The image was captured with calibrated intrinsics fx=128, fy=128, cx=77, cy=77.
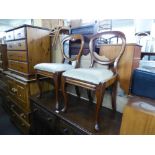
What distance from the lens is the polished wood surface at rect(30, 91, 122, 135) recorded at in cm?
99

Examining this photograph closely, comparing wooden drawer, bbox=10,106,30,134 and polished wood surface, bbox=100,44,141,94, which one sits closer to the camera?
polished wood surface, bbox=100,44,141,94

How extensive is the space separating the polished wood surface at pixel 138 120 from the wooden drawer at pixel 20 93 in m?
1.31

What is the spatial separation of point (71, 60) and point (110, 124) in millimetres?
822

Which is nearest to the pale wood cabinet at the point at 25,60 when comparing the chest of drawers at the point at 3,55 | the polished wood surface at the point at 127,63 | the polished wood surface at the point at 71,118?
the polished wood surface at the point at 71,118

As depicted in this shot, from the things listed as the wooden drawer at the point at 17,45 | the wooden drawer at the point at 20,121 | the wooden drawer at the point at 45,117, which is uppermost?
the wooden drawer at the point at 17,45

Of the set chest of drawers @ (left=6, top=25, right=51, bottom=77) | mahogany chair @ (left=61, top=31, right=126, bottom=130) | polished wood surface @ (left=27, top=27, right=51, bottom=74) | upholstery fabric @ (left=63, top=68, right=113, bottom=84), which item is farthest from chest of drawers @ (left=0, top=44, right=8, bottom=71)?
upholstery fabric @ (left=63, top=68, right=113, bottom=84)

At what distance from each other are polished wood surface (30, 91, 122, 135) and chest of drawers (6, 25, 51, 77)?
0.44 meters

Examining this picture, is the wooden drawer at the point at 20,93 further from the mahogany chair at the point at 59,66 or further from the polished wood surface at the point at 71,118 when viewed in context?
the mahogany chair at the point at 59,66

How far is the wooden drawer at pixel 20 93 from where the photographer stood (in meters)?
1.65

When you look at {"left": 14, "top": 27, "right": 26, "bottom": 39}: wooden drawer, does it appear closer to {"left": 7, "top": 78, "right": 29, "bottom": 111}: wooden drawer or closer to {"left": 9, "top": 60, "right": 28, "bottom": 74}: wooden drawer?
{"left": 9, "top": 60, "right": 28, "bottom": 74}: wooden drawer

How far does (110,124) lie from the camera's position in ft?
3.42

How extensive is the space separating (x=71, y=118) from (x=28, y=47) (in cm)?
99

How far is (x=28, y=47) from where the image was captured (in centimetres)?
154
